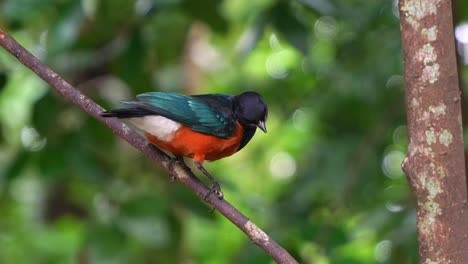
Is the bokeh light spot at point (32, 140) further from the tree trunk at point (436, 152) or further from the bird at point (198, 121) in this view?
the tree trunk at point (436, 152)

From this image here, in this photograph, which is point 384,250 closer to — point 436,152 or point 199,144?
point 199,144

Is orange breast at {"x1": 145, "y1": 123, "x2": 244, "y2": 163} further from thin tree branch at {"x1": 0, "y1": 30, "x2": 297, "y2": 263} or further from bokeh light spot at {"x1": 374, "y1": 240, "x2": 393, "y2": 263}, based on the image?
bokeh light spot at {"x1": 374, "y1": 240, "x2": 393, "y2": 263}

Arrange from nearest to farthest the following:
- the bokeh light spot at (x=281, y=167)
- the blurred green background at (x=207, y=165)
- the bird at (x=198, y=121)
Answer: the bird at (x=198, y=121) < the blurred green background at (x=207, y=165) < the bokeh light spot at (x=281, y=167)

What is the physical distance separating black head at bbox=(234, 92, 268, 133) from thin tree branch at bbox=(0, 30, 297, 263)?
0.62 meters

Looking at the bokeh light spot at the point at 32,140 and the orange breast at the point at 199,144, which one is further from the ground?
the bokeh light spot at the point at 32,140

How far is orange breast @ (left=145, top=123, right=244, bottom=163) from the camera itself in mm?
3720

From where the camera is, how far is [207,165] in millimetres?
6527

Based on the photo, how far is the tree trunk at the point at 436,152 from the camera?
261 cm

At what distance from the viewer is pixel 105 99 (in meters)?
4.97

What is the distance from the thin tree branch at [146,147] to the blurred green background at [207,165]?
3.47 ft

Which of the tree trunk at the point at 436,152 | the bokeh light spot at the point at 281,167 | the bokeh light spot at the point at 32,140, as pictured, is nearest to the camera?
the tree trunk at the point at 436,152

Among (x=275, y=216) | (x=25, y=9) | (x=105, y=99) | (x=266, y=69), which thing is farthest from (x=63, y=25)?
(x=266, y=69)

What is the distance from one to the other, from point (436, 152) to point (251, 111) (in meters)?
1.48

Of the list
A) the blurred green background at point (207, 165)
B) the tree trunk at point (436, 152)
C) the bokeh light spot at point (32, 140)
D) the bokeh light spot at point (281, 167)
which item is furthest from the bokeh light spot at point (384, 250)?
the bokeh light spot at point (281, 167)
